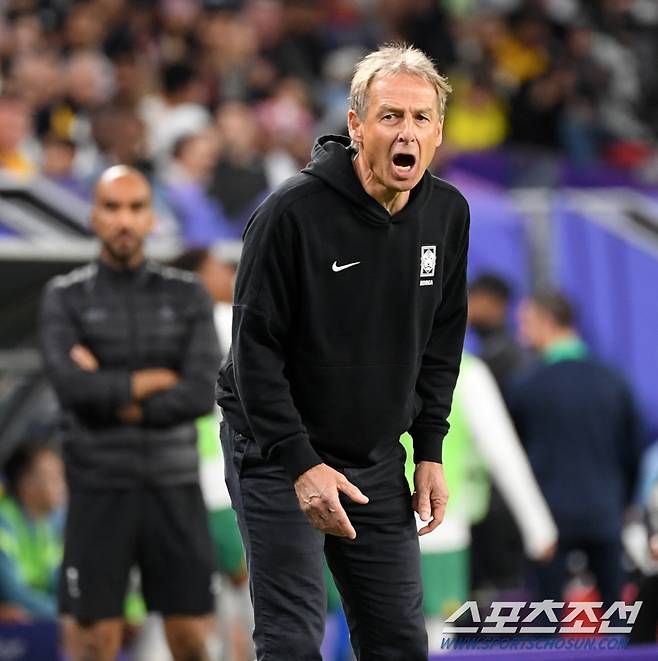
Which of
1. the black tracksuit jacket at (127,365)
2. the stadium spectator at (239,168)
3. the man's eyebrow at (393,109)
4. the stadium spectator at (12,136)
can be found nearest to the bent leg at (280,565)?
the man's eyebrow at (393,109)

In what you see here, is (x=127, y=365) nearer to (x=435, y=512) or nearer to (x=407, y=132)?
(x=435, y=512)

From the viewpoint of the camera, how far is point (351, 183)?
4020 mm

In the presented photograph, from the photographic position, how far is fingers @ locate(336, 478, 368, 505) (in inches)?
156

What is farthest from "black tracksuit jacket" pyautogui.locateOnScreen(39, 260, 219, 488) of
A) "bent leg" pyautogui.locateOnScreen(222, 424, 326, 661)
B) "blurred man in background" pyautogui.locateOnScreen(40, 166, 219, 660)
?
"bent leg" pyautogui.locateOnScreen(222, 424, 326, 661)

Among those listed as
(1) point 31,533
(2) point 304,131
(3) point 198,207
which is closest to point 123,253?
(1) point 31,533

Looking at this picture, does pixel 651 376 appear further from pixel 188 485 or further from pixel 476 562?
pixel 188 485

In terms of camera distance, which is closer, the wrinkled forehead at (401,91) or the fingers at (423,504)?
the wrinkled forehead at (401,91)

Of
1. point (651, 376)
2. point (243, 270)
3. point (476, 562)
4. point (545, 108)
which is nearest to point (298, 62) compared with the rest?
point (545, 108)

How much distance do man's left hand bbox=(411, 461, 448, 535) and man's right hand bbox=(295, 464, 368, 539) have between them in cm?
29

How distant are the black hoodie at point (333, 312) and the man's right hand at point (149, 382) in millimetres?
2004

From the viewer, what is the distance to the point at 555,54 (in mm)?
17203

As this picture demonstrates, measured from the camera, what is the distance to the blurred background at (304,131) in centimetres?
874

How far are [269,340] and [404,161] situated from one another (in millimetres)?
520

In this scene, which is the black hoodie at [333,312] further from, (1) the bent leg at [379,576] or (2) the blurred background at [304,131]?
(2) the blurred background at [304,131]
